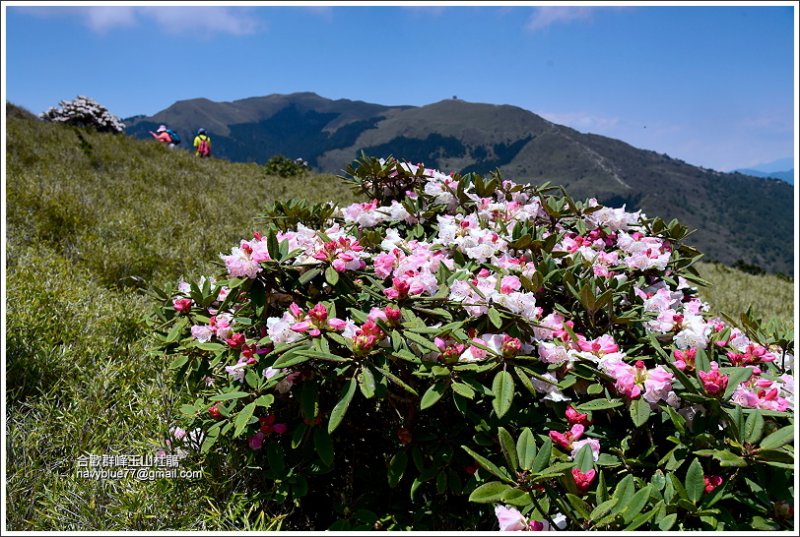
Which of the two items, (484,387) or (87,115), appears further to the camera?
(87,115)

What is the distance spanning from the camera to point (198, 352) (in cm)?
195

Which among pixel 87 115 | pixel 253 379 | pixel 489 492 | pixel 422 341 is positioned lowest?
pixel 489 492

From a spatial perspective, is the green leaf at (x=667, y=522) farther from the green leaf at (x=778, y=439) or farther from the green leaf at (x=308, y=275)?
the green leaf at (x=308, y=275)

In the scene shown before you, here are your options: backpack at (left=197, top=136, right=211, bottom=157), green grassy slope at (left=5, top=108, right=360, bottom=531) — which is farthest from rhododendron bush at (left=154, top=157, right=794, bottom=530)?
backpack at (left=197, top=136, right=211, bottom=157)

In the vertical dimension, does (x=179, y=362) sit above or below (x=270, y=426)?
above

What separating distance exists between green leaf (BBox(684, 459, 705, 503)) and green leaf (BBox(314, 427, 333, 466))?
1.04 metres

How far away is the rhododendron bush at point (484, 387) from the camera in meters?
1.28

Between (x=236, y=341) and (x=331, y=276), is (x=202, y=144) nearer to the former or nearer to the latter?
(x=236, y=341)

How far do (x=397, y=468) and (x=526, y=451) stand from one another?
1.69 feet

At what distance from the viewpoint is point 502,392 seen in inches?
54.4

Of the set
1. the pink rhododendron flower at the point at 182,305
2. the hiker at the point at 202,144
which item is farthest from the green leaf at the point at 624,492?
the hiker at the point at 202,144

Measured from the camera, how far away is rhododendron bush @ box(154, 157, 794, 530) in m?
1.28

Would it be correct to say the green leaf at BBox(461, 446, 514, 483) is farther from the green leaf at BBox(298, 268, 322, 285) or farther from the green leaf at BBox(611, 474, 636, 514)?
the green leaf at BBox(298, 268, 322, 285)

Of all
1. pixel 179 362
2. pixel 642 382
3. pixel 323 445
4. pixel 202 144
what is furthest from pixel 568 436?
pixel 202 144
